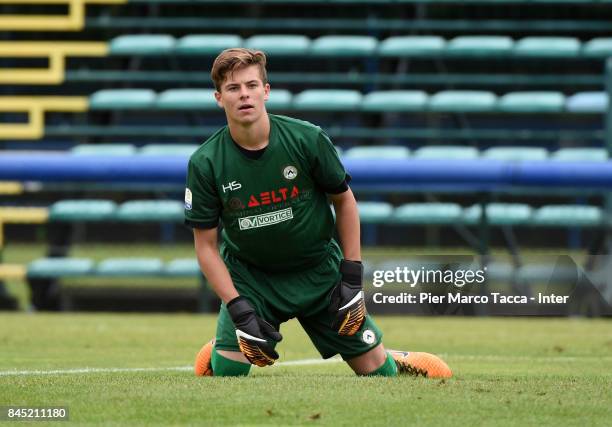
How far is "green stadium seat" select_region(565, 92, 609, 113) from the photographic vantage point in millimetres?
14672

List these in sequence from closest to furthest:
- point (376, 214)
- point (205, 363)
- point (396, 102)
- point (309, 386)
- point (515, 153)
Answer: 1. point (309, 386)
2. point (205, 363)
3. point (376, 214)
4. point (515, 153)
5. point (396, 102)

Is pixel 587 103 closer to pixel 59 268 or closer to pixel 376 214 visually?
pixel 376 214

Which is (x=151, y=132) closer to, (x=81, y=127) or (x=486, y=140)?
(x=81, y=127)

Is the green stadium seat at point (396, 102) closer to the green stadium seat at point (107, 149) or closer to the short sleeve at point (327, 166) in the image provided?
the green stadium seat at point (107, 149)

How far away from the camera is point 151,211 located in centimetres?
1318

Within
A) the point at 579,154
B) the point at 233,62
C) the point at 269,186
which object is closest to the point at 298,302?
the point at 269,186

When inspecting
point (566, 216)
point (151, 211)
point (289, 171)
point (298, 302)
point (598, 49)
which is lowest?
point (151, 211)

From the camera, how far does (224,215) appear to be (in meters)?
5.84

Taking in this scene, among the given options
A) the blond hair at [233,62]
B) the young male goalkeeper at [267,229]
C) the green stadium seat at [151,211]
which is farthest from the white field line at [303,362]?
the green stadium seat at [151,211]

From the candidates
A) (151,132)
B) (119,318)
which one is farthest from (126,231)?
(151,132)

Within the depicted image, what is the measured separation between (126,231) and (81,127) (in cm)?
319

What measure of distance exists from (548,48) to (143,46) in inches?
191

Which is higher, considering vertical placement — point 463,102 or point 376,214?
point 463,102

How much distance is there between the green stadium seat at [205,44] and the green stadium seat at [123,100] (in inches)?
29.3
